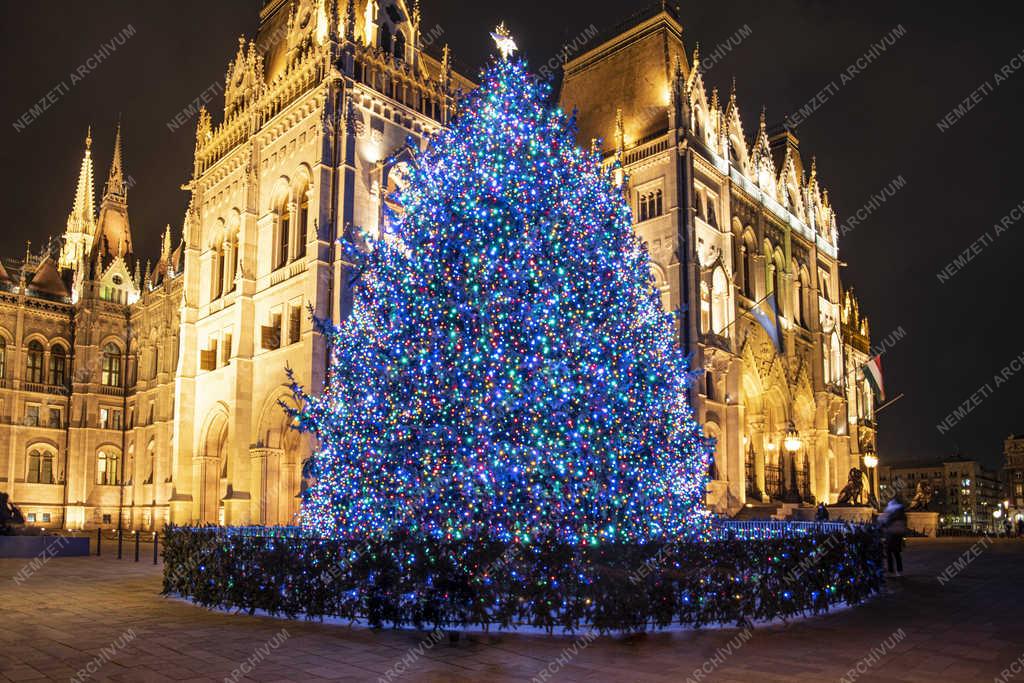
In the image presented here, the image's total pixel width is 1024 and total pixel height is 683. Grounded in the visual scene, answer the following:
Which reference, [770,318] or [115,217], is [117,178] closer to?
[115,217]

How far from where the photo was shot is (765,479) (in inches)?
1752

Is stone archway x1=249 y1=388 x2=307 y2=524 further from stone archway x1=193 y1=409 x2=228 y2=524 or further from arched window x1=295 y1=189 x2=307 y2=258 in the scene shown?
arched window x1=295 y1=189 x2=307 y2=258

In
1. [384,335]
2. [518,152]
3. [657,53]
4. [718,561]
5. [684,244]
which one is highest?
[657,53]

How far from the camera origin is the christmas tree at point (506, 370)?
13125 mm

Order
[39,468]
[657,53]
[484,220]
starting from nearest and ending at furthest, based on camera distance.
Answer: [484,220], [657,53], [39,468]

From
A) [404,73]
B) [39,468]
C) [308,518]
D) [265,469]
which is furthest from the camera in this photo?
[39,468]

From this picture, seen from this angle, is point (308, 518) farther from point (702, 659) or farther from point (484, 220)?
point (702, 659)

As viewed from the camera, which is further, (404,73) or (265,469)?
(404,73)

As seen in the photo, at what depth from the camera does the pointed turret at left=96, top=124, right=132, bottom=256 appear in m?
61.0

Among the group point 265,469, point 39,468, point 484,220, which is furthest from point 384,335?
point 39,468

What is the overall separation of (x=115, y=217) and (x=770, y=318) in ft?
161

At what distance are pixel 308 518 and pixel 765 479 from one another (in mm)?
33538

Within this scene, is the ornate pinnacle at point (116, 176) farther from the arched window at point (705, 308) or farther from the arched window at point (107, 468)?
the arched window at point (705, 308)

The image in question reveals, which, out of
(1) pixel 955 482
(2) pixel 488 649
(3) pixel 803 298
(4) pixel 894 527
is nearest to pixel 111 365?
(3) pixel 803 298
